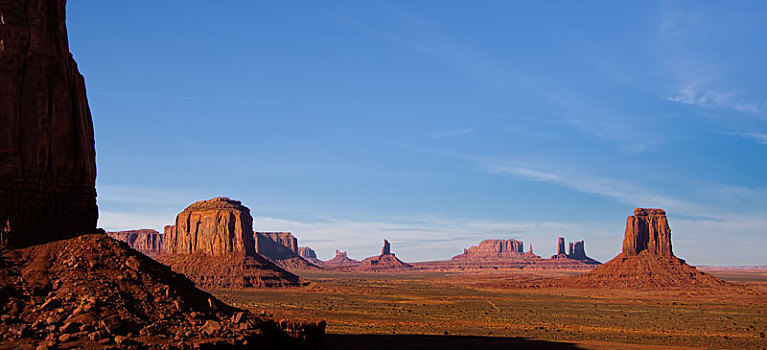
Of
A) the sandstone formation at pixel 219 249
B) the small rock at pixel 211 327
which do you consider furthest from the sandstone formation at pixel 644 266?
the small rock at pixel 211 327

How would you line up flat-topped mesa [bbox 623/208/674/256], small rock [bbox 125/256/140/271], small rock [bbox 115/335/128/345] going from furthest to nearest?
flat-topped mesa [bbox 623/208/674/256] < small rock [bbox 125/256/140/271] < small rock [bbox 115/335/128/345]

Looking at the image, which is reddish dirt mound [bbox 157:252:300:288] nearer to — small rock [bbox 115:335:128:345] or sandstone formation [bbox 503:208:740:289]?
sandstone formation [bbox 503:208:740:289]

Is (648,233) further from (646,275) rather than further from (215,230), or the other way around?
(215,230)

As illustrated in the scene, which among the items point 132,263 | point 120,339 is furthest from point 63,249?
point 120,339

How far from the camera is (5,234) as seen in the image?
19.6 metres

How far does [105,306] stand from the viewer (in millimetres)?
17594

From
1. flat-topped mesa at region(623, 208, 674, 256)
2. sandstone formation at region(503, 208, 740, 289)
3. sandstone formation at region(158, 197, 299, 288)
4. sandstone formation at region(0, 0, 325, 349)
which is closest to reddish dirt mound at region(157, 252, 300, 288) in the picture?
sandstone formation at region(158, 197, 299, 288)

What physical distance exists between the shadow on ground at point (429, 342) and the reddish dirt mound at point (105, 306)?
2088 cm

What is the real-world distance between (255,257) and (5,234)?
119 metres

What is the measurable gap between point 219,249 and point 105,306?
394ft

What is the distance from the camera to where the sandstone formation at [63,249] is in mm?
16812

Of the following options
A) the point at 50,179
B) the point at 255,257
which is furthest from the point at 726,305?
the point at 50,179

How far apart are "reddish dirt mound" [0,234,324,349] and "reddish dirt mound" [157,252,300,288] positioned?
94.3 meters

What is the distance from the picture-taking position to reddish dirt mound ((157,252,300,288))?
11512 centimetres
